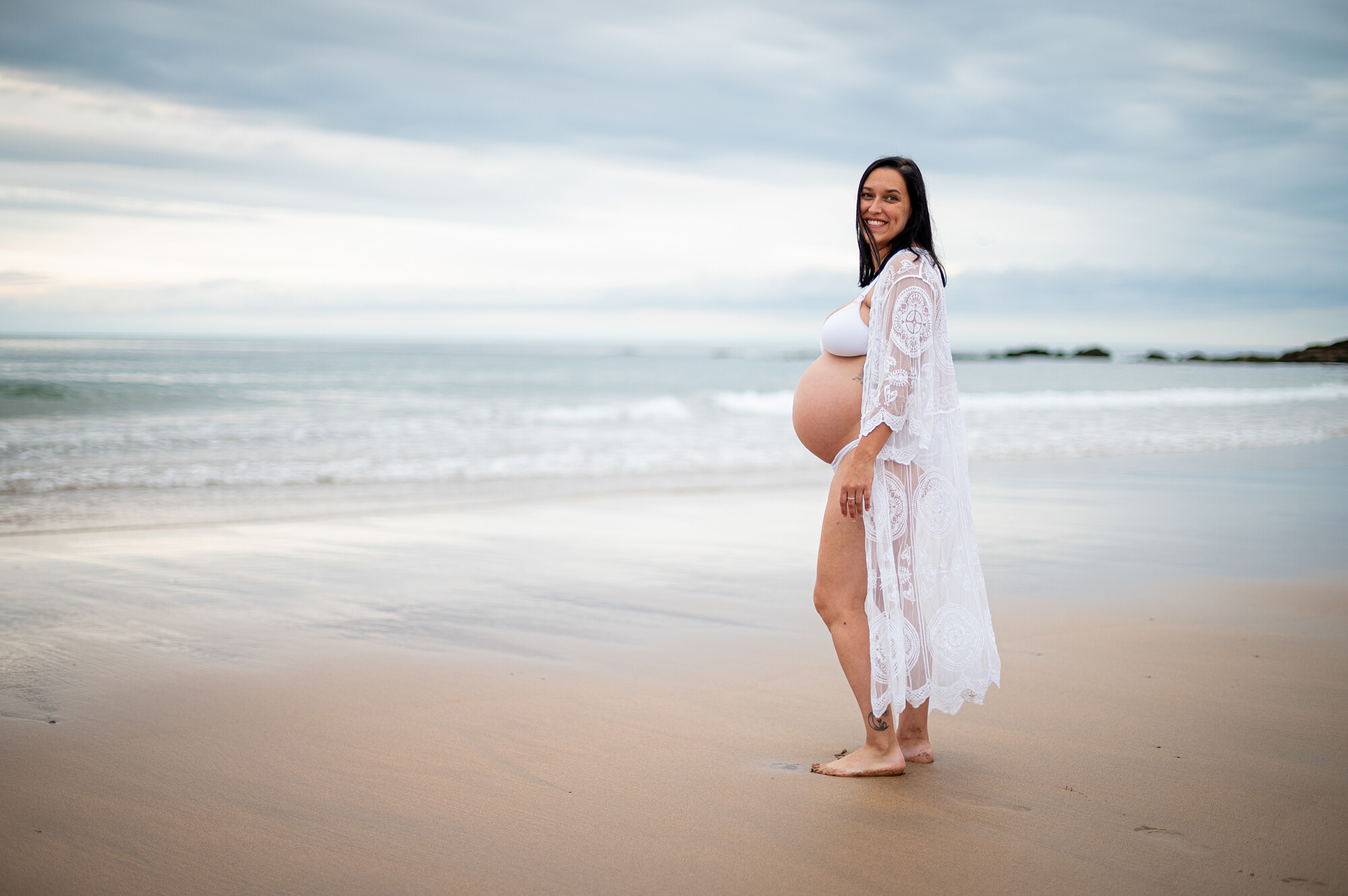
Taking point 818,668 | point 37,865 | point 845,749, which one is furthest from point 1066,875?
point 37,865

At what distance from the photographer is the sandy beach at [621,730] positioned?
2455mm

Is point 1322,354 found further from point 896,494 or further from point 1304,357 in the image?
point 896,494

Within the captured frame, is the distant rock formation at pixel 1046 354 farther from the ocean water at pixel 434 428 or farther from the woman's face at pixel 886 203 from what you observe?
the woman's face at pixel 886 203

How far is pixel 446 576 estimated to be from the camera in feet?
19.3

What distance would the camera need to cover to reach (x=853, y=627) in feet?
9.90

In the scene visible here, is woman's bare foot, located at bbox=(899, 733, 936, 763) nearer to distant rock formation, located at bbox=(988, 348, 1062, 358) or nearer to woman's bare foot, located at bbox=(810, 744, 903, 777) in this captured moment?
woman's bare foot, located at bbox=(810, 744, 903, 777)

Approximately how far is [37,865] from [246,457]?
1137 cm

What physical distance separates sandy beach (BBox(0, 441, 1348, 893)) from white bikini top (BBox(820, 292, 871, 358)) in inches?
55.2

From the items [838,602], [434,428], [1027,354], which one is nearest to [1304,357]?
[1027,354]

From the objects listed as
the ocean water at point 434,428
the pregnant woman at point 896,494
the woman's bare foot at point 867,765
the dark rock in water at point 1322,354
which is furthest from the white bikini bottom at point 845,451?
the dark rock in water at point 1322,354

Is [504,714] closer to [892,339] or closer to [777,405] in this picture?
[892,339]

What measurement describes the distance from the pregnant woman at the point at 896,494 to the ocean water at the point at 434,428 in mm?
7018

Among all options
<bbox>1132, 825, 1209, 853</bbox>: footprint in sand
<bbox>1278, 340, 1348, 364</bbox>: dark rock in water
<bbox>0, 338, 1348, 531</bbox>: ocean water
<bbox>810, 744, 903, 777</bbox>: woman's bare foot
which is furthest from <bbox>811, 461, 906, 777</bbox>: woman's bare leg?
<bbox>1278, 340, 1348, 364</bbox>: dark rock in water

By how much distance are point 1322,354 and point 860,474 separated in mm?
76051
